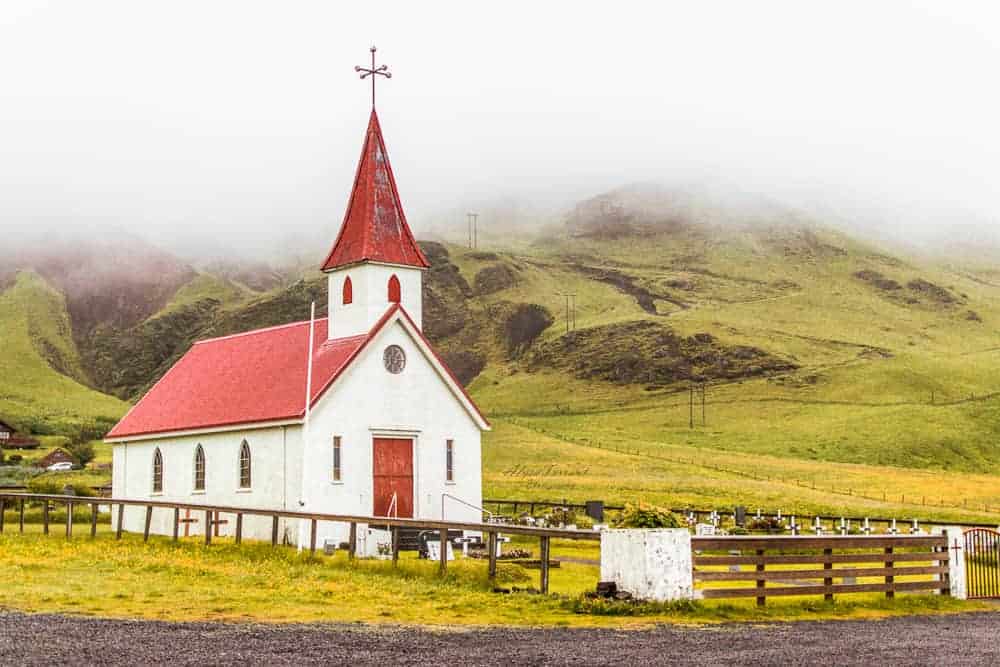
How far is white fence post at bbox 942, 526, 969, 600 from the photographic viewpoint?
85.8 ft

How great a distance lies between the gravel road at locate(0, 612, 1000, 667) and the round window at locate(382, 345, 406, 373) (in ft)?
71.2

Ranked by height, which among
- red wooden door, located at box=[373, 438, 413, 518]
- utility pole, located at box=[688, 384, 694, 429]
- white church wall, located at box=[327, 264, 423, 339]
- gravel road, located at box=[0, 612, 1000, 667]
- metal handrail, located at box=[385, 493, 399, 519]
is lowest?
gravel road, located at box=[0, 612, 1000, 667]

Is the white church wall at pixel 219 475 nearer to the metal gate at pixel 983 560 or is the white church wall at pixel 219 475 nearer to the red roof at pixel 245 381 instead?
the red roof at pixel 245 381

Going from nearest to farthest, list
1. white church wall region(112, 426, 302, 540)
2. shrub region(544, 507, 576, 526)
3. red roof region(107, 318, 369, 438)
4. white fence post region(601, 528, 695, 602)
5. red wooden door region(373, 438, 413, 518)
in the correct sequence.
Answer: white fence post region(601, 528, 695, 602) → white church wall region(112, 426, 302, 540) → red wooden door region(373, 438, 413, 518) → red roof region(107, 318, 369, 438) → shrub region(544, 507, 576, 526)

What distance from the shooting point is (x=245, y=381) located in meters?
44.5

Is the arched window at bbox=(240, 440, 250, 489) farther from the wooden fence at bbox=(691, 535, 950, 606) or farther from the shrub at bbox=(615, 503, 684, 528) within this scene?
the shrub at bbox=(615, 503, 684, 528)

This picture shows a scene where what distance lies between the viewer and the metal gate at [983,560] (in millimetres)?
27656

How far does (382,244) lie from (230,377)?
7874 mm

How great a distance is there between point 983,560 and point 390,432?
60.0ft

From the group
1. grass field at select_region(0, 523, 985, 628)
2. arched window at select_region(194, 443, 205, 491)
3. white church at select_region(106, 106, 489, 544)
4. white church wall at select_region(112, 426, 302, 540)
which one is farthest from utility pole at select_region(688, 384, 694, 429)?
grass field at select_region(0, 523, 985, 628)

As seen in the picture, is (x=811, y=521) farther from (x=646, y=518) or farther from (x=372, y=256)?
(x=646, y=518)

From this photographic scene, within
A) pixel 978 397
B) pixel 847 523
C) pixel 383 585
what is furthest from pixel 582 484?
pixel 978 397

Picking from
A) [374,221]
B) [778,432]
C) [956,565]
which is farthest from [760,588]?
[778,432]

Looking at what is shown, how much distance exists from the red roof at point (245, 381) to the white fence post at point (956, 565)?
19178 millimetres
